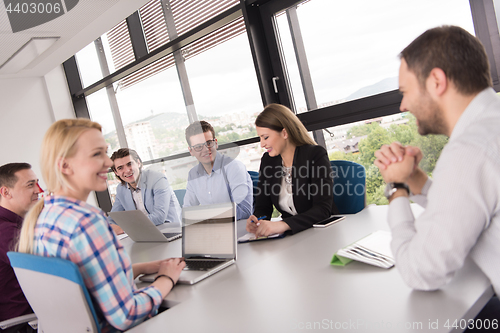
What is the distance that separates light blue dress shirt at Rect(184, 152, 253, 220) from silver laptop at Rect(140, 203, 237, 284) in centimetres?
90

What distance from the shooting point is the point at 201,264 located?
165cm

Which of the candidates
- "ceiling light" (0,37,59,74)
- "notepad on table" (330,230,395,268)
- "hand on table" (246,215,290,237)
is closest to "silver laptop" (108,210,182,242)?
"hand on table" (246,215,290,237)

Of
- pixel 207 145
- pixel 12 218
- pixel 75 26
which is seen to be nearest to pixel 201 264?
pixel 12 218

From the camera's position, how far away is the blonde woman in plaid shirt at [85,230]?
46.8 inches

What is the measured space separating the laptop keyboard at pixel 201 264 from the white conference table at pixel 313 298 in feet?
0.27

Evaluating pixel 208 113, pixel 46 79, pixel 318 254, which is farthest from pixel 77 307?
pixel 46 79

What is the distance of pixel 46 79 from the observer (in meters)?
5.38

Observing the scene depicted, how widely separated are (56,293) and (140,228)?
1.18m

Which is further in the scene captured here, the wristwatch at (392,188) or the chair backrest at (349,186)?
the chair backrest at (349,186)

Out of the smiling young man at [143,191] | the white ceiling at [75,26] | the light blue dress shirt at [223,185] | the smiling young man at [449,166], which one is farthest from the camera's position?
the smiling young man at [143,191]

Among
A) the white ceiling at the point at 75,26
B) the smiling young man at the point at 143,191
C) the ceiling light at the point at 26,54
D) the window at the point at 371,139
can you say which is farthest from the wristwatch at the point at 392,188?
the ceiling light at the point at 26,54

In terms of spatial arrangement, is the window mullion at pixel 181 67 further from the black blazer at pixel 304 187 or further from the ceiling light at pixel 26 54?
the black blazer at pixel 304 187

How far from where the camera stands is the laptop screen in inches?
66.1

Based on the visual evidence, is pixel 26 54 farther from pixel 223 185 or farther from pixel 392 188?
pixel 392 188
